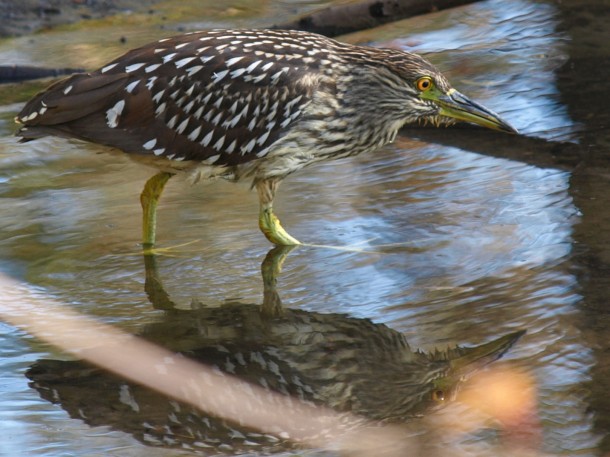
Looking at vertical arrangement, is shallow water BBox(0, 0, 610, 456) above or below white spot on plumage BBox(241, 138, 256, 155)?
below

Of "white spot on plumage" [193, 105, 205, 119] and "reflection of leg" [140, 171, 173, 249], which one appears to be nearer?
"white spot on plumage" [193, 105, 205, 119]

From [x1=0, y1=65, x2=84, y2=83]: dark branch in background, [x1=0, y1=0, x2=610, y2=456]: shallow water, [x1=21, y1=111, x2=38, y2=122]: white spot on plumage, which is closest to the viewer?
[x1=0, y1=0, x2=610, y2=456]: shallow water

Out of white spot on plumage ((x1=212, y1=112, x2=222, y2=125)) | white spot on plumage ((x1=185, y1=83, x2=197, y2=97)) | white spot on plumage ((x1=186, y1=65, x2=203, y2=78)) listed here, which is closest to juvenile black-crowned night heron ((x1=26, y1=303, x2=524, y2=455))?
white spot on plumage ((x1=212, y1=112, x2=222, y2=125))

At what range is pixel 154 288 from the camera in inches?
253

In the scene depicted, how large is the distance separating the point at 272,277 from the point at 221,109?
1.07 metres

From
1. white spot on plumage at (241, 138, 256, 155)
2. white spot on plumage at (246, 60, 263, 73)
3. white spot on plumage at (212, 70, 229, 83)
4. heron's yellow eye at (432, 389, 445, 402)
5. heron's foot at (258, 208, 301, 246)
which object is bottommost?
heron's yellow eye at (432, 389, 445, 402)

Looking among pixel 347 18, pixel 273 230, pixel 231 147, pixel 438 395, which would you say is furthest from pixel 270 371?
pixel 347 18

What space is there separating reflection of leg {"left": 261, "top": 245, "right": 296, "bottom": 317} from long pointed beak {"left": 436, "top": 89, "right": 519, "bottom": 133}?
1.34 m

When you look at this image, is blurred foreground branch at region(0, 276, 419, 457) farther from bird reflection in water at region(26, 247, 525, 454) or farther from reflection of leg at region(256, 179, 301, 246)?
reflection of leg at region(256, 179, 301, 246)

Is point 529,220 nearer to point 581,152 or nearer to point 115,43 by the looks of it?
point 581,152

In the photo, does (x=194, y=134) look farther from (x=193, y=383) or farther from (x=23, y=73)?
(x=23, y=73)

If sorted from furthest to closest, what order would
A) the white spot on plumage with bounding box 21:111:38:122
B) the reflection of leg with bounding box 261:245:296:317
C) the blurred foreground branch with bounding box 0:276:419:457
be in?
the white spot on plumage with bounding box 21:111:38:122
the reflection of leg with bounding box 261:245:296:317
the blurred foreground branch with bounding box 0:276:419:457

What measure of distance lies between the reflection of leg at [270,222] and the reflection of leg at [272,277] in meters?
0.05

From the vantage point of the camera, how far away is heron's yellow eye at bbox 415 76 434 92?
7098 mm
